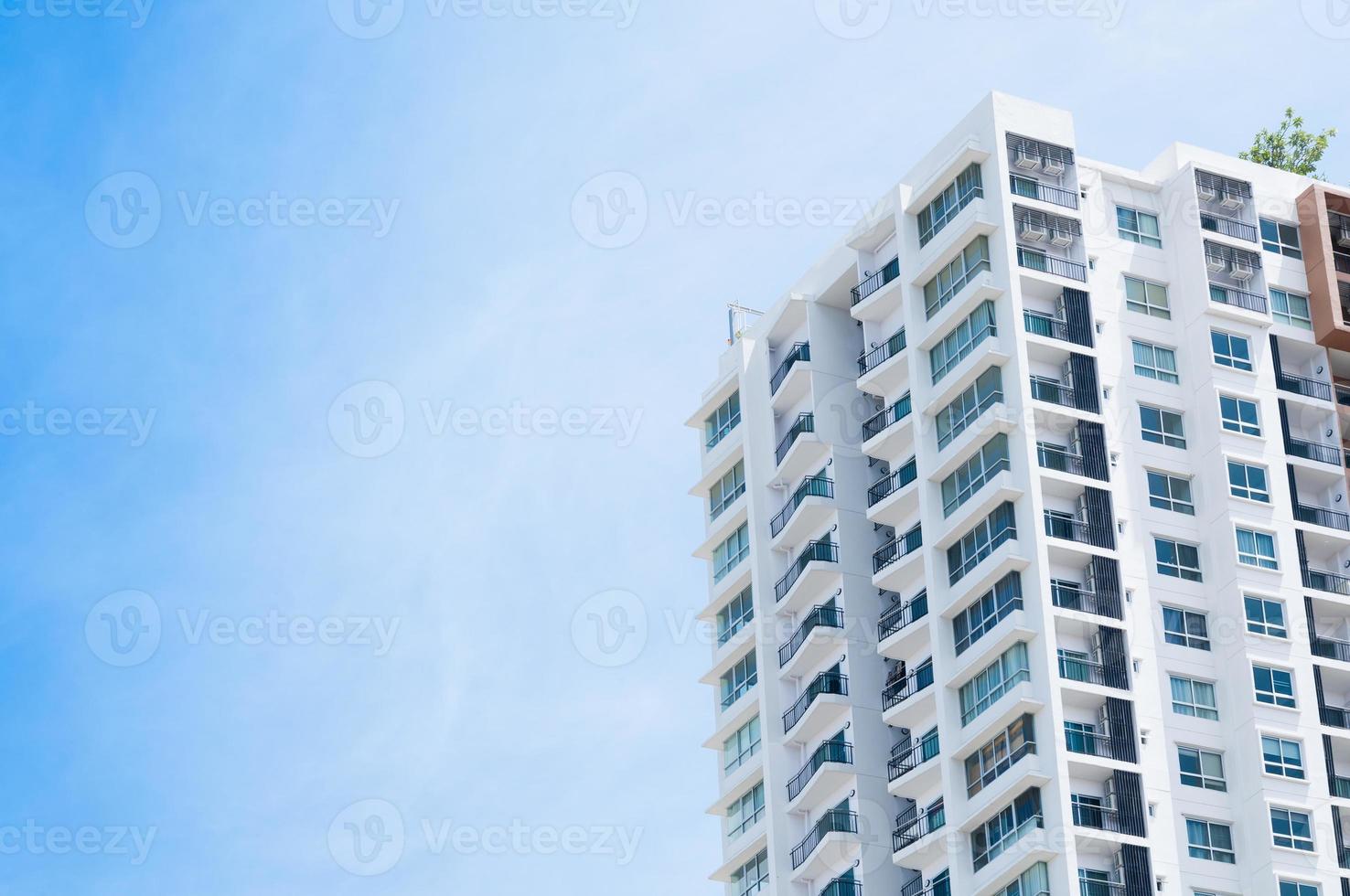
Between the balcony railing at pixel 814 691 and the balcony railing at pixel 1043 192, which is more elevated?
the balcony railing at pixel 1043 192

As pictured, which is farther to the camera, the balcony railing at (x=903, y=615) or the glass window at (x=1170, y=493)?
the balcony railing at (x=903, y=615)

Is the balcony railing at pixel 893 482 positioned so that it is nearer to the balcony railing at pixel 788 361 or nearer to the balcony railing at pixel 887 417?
the balcony railing at pixel 887 417

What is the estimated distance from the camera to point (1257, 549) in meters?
84.2

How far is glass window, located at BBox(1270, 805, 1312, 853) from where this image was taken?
7875 cm

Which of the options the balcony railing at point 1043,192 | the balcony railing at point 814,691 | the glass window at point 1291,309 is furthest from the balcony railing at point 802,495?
the glass window at point 1291,309

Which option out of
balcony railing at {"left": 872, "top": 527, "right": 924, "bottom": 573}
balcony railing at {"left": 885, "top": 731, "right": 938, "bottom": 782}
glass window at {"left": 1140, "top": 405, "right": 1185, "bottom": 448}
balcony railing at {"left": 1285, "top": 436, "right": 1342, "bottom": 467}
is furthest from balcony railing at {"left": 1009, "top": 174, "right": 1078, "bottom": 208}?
balcony railing at {"left": 885, "top": 731, "right": 938, "bottom": 782}

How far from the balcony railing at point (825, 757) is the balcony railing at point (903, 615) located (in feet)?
14.8

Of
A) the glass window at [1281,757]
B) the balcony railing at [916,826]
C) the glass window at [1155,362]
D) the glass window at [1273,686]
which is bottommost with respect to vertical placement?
the balcony railing at [916,826]

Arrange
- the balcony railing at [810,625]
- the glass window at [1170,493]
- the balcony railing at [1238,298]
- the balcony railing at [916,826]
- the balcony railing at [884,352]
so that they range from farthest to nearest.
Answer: the balcony railing at [884,352] < the balcony railing at [810,625] < the balcony railing at [1238,298] < the glass window at [1170,493] < the balcony railing at [916,826]

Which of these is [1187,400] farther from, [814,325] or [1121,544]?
[814,325]

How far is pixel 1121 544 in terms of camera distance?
82.7 metres

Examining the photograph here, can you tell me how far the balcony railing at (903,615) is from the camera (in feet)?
287

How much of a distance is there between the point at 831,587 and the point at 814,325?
39.6ft

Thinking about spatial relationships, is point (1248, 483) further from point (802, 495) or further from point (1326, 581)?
point (802, 495)
